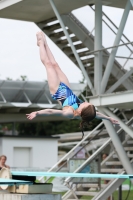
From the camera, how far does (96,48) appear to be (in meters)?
19.9

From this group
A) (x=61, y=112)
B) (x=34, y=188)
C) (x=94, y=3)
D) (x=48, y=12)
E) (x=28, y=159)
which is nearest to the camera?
(x=61, y=112)

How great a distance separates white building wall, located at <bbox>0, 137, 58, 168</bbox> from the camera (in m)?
32.6

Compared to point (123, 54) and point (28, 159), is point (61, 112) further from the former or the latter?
point (28, 159)

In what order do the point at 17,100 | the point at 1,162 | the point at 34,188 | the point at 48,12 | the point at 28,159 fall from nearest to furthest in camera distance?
the point at 34,188
the point at 1,162
the point at 48,12
the point at 28,159
the point at 17,100

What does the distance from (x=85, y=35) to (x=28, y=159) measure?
1350 cm

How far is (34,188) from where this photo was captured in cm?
1283

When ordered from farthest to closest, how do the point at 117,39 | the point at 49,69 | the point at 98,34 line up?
the point at 98,34 → the point at 117,39 → the point at 49,69

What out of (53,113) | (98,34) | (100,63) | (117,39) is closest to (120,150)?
(100,63)

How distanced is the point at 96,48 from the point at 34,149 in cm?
1485

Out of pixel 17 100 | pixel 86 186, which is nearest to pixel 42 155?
pixel 17 100

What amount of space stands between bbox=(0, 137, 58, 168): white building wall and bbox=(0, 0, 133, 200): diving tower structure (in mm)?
10184

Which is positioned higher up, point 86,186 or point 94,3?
point 94,3

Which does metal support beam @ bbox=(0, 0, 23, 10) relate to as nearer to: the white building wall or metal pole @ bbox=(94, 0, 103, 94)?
metal pole @ bbox=(94, 0, 103, 94)

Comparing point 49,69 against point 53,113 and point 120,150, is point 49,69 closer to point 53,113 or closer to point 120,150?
point 53,113
